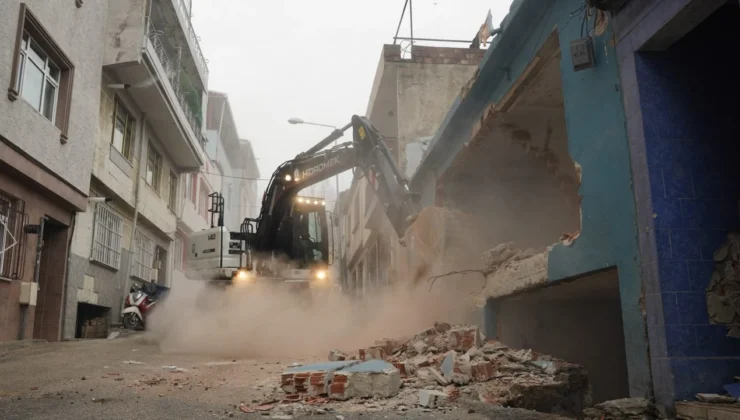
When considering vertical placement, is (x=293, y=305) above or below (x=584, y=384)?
above

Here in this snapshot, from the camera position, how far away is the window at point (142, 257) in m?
17.5

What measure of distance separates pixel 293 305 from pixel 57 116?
6.47m

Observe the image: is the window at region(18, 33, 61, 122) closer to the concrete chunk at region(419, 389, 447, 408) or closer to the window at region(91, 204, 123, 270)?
the window at region(91, 204, 123, 270)

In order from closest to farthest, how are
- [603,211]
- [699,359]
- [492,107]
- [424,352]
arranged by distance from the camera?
[699,359] → [603,211] → [424,352] → [492,107]

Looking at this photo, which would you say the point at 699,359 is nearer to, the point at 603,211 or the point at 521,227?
the point at 603,211

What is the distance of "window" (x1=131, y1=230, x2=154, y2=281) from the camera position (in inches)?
688

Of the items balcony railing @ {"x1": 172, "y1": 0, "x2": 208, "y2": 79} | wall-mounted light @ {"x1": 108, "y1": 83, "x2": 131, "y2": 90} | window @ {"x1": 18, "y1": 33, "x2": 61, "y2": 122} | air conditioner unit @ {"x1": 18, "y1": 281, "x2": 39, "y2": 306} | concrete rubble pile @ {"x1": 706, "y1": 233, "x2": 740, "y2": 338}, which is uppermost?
balcony railing @ {"x1": 172, "y1": 0, "x2": 208, "y2": 79}

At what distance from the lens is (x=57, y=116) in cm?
1184

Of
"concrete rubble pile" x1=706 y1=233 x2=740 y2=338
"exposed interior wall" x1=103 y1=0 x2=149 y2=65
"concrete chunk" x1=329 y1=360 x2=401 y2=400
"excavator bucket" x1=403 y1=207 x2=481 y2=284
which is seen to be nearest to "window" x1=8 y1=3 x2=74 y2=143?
"exposed interior wall" x1=103 y1=0 x2=149 y2=65

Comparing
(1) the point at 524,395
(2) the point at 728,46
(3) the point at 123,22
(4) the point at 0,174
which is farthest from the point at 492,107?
(3) the point at 123,22

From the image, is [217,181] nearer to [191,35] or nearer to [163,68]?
[191,35]

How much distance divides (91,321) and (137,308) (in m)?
1.12

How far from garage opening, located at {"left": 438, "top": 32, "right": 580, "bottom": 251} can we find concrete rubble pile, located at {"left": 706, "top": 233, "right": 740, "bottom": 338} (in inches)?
160

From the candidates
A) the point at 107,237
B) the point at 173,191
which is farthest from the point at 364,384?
the point at 173,191
